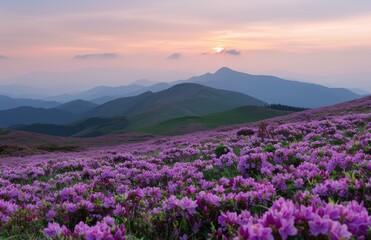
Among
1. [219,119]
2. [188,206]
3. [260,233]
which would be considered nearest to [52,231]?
[188,206]

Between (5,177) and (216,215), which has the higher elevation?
(216,215)

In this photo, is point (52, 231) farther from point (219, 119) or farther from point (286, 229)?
point (219, 119)

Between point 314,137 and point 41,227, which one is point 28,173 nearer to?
point 41,227

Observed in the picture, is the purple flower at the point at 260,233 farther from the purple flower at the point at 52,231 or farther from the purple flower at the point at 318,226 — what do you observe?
the purple flower at the point at 52,231

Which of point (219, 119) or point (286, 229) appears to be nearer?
point (286, 229)

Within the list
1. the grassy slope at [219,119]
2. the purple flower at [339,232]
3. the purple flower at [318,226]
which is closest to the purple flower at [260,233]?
the purple flower at [318,226]

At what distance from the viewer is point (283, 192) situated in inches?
216

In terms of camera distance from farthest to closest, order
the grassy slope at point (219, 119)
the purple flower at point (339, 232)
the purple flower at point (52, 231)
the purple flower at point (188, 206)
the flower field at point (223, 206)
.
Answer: the grassy slope at point (219, 119), the purple flower at point (188, 206), the purple flower at point (52, 231), the flower field at point (223, 206), the purple flower at point (339, 232)

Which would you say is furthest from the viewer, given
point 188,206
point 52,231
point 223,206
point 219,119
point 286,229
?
point 219,119

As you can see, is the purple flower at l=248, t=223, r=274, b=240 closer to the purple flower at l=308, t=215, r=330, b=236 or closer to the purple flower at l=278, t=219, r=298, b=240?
the purple flower at l=278, t=219, r=298, b=240

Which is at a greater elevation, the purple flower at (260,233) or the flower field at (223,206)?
the purple flower at (260,233)

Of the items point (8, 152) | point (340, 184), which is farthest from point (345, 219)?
point (8, 152)

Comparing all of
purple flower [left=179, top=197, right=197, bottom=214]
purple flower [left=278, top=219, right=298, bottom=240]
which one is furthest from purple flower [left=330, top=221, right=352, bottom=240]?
purple flower [left=179, top=197, right=197, bottom=214]

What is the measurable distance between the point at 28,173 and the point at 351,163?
503 inches
